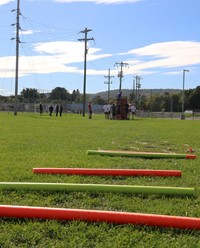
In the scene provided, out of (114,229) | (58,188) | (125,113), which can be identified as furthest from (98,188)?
(125,113)

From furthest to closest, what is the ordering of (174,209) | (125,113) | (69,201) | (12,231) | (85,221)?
1. (125,113)
2. (69,201)
3. (174,209)
4. (85,221)
5. (12,231)

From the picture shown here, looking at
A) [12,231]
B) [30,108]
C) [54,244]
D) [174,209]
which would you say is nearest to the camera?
[54,244]

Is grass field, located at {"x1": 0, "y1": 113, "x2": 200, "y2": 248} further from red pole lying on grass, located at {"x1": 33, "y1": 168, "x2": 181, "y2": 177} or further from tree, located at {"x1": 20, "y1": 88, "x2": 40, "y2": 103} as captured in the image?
tree, located at {"x1": 20, "y1": 88, "x2": 40, "y2": 103}

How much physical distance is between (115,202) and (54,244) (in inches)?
55.2

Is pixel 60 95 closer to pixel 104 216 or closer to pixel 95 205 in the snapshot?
pixel 95 205

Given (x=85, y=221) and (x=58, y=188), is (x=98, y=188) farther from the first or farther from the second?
(x=85, y=221)

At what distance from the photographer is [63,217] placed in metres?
3.95

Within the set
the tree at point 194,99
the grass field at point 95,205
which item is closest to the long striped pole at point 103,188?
the grass field at point 95,205

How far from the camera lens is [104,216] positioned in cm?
390

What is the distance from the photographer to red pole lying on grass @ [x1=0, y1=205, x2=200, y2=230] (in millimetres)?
3801

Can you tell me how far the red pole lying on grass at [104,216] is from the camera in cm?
380

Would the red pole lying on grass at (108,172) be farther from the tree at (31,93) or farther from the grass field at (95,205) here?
the tree at (31,93)

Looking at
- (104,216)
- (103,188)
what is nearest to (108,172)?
(103,188)

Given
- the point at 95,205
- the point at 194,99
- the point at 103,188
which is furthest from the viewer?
the point at 194,99
